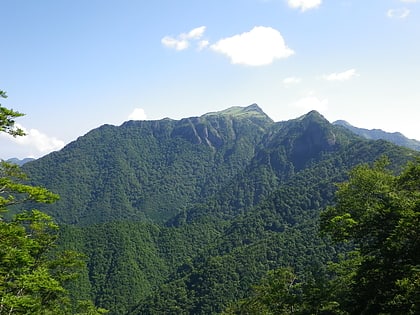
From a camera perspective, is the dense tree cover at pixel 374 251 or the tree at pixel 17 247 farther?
the dense tree cover at pixel 374 251

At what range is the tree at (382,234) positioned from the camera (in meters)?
20.6

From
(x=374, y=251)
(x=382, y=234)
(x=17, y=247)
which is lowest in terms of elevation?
(x=374, y=251)

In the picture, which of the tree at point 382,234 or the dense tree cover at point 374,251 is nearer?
the tree at point 382,234

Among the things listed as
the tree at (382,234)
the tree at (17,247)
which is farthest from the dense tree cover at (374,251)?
the tree at (17,247)

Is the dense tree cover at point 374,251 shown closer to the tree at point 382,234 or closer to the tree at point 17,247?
the tree at point 382,234

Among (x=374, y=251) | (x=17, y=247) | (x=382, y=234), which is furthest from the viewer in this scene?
(x=374, y=251)

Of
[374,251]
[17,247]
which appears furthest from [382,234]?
[17,247]

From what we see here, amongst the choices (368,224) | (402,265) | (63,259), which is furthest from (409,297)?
(63,259)

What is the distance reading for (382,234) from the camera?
2569cm

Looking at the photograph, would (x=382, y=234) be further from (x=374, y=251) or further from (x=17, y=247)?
(x=17, y=247)

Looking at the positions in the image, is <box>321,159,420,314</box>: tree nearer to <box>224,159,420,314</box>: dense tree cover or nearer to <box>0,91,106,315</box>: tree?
<box>224,159,420,314</box>: dense tree cover

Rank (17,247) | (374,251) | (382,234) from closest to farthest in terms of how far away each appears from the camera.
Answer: (17,247)
(382,234)
(374,251)

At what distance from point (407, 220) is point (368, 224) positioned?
5065mm

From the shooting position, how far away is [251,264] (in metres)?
176
